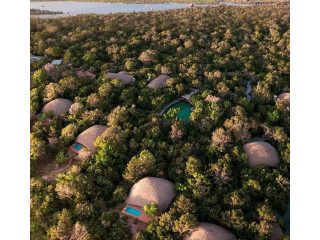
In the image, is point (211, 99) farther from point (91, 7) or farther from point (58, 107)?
point (91, 7)

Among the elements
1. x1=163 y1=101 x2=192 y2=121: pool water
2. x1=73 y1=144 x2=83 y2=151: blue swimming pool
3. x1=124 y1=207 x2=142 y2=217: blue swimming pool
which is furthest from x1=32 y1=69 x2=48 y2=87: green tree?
x1=124 y1=207 x2=142 y2=217: blue swimming pool

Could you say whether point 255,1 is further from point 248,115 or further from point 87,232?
point 87,232

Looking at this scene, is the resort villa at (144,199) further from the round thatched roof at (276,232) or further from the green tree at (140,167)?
the round thatched roof at (276,232)

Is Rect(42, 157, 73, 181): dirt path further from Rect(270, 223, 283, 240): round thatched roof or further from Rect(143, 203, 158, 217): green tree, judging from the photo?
Rect(270, 223, 283, 240): round thatched roof

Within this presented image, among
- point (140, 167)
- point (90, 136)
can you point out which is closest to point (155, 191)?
point (140, 167)

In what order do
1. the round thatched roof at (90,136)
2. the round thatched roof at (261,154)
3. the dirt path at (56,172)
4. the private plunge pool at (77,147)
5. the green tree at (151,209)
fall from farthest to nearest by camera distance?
the private plunge pool at (77,147), the round thatched roof at (90,136), the dirt path at (56,172), the round thatched roof at (261,154), the green tree at (151,209)

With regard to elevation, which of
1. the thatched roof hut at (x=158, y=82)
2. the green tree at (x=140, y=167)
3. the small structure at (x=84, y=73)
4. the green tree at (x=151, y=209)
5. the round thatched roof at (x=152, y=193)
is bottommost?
the green tree at (x=151, y=209)

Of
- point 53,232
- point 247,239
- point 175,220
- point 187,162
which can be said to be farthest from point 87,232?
point 247,239

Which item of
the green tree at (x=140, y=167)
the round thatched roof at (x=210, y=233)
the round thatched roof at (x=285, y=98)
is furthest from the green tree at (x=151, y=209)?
the round thatched roof at (x=285, y=98)
